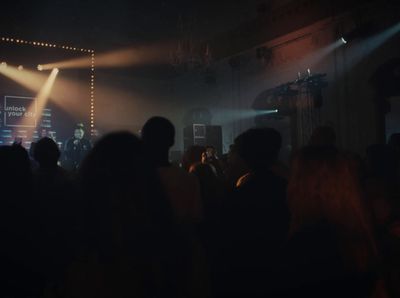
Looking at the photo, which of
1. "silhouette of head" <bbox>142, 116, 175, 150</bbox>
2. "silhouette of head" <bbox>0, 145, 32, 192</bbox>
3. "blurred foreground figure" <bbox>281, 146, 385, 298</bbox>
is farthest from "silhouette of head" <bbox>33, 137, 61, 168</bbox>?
"blurred foreground figure" <bbox>281, 146, 385, 298</bbox>

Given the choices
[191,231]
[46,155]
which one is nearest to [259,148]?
[191,231]

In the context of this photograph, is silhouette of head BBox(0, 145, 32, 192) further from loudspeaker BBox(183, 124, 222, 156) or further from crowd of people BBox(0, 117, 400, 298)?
loudspeaker BBox(183, 124, 222, 156)

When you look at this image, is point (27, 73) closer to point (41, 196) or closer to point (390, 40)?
point (390, 40)

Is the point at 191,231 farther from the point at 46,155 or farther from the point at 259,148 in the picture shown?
the point at 46,155

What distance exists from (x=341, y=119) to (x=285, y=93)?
136 centimetres

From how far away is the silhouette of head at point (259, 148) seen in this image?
1.92 meters

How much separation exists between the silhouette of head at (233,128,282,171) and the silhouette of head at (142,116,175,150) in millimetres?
405

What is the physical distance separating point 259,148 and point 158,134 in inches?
21.0

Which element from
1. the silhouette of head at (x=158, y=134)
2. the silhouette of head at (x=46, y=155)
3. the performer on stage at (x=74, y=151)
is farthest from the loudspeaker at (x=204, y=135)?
the silhouette of head at (x=158, y=134)

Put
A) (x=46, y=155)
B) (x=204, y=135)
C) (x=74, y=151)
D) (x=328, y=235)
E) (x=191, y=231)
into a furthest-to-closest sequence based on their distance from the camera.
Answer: (x=204, y=135), (x=74, y=151), (x=46, y=155), (x=191, y=231), (x=328, y=235)

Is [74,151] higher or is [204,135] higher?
[204,135]

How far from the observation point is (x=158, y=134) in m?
2.12

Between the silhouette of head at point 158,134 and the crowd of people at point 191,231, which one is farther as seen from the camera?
the silhouette of head at point 158,134

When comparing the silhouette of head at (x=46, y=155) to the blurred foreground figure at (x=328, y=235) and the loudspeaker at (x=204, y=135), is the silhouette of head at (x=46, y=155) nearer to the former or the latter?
the blurred foreground figure at (x=328, y=235)
